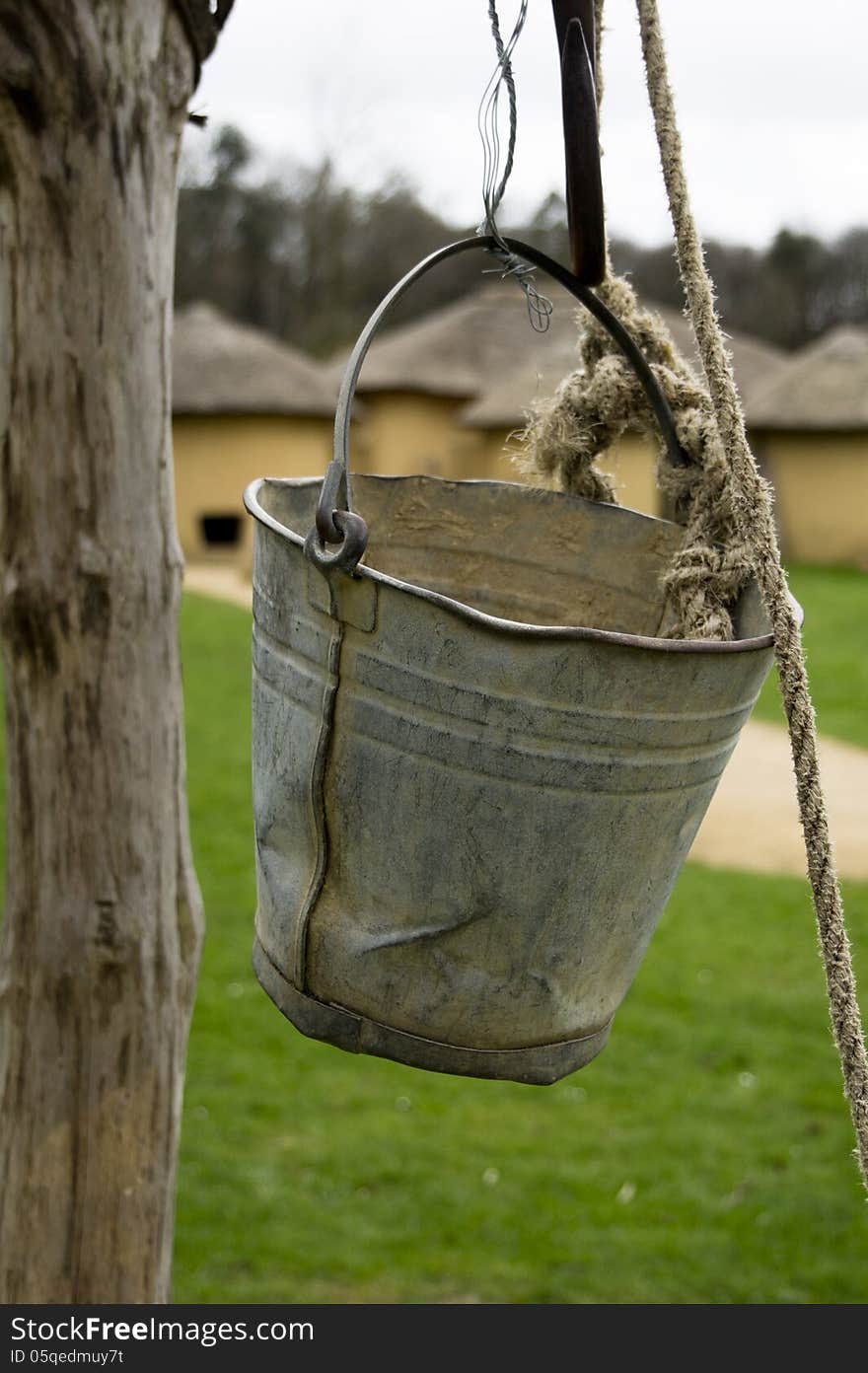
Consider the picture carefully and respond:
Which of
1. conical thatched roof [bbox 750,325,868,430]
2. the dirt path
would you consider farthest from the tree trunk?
conical thatched roof [bbox 750,325,868,430]

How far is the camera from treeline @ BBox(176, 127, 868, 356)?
27312mm

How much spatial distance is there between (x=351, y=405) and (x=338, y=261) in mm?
27932

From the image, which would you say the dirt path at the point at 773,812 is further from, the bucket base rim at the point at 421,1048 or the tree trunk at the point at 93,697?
the bucket base rim at the point at 421,1048

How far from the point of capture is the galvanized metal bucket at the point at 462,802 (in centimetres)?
112

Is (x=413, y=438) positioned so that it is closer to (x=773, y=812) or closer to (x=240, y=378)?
(x=240, y=378)

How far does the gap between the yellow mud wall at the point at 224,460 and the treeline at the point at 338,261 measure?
11.3 meters

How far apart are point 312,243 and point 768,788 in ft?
75.2

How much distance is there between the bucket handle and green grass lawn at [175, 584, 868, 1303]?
2357 millimetres

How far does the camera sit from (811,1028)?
4.57m

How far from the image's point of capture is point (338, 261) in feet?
91.0

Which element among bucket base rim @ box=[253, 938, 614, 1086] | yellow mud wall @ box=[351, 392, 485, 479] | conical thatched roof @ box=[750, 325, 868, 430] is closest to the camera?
bucket base rim @ box=[253, 938, 614, 1086]

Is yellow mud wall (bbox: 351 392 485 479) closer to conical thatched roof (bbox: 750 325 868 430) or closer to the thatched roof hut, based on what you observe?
the thatched roof hut

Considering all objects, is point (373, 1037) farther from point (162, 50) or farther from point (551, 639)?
→ point (162, 50)
